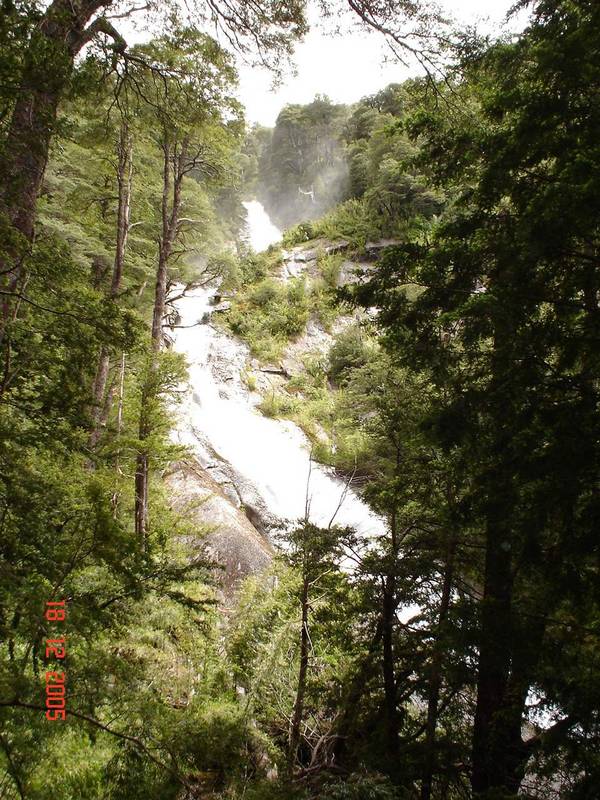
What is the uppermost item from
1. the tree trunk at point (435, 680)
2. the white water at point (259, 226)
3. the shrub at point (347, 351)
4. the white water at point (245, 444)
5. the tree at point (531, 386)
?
the white water at point (259, 226)

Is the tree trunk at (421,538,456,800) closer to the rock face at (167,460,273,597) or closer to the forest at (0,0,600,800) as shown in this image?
the forest at (0,0,600,800)

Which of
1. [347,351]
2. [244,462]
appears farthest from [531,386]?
[347,351]

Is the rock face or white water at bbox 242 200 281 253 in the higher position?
white water at bbox 242 200 281 253

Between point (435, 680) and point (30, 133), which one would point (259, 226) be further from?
point (435, 680)

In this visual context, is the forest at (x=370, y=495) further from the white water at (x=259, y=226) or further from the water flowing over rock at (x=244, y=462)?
the white water at (x=259, y=226)

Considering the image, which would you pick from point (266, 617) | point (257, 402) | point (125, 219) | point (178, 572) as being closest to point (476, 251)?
point (178, 572)

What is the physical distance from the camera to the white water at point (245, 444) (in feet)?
41.6

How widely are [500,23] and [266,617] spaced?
8067 mm
